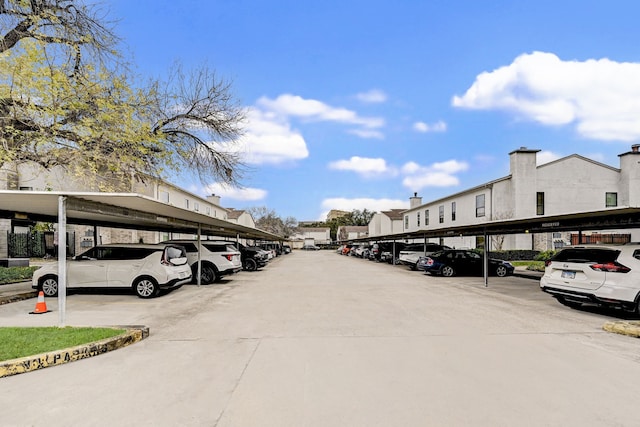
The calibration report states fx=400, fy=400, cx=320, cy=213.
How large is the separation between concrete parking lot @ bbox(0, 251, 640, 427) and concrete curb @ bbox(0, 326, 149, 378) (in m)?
0.14

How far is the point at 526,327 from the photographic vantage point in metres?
7.79

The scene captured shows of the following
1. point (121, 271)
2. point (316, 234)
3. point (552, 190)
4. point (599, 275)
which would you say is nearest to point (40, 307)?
point (121, 271)

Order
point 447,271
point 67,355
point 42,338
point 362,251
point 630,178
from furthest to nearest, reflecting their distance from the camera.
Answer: point 362,251 → point 630,178 → point 447,271 → point 42,338 → point 67,355

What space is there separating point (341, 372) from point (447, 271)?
622 inches

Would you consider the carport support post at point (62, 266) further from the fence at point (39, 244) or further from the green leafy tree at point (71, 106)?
the fence at point (39, 244)

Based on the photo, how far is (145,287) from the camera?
11672 millimetres

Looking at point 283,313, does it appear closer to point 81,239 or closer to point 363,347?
point 363,347

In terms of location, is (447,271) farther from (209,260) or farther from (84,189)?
(84,189)

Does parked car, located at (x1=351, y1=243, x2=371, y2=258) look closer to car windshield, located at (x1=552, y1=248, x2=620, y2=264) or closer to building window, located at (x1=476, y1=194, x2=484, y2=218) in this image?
building window, located at (x1=476, y1=194, x2=484, y2=218)

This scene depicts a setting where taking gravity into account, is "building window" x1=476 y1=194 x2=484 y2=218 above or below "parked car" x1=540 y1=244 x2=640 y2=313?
above

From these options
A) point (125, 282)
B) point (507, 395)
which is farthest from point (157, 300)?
point (507, 395)

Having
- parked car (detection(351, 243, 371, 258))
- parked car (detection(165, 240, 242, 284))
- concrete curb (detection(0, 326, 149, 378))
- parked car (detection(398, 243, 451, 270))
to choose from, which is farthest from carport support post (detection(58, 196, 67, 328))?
parked car (detection(351, 243, 371, 258))

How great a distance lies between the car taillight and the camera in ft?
27.3

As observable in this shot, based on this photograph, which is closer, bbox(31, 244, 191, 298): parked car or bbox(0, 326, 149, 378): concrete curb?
bbox(0, 326, 149, 378): concrete curb
